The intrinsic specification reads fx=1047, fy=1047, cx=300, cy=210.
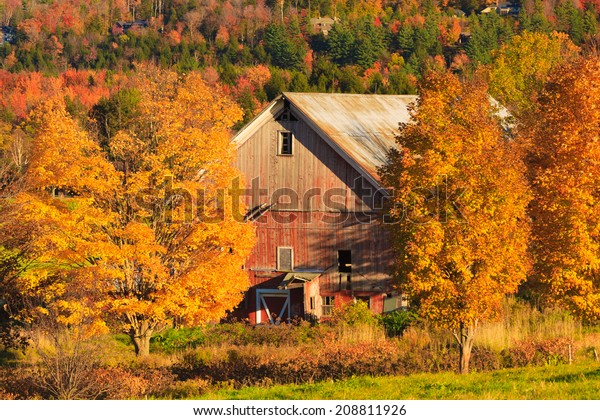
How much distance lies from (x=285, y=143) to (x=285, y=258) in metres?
4.92

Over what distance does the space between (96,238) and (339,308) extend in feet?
36.8

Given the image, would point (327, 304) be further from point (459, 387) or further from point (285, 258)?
point (459, 387)

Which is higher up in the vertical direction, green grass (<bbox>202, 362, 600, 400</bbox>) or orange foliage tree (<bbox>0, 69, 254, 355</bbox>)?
orange foliage tree (<bbox>0, 69, 254, 355</bbox>)

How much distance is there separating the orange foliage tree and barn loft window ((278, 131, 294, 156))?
8060 millimetres

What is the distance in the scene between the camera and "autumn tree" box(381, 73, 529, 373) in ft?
93.5

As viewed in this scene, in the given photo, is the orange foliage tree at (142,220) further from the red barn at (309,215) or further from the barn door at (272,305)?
the red barn at (309,215)

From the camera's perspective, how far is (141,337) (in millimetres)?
36188

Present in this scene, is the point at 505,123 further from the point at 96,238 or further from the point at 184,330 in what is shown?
the point at 96,238

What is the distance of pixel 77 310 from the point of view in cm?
3253

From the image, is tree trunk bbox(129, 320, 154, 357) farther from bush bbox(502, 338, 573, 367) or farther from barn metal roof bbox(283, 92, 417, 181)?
bush bbox(502, 338, 573, 367)

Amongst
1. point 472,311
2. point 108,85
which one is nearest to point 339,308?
point 472,311

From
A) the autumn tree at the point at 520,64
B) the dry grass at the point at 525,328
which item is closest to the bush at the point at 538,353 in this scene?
the dry grass at the point at 525,328

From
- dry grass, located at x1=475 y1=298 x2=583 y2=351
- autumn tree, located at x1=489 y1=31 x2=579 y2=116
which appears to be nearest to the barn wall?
dry grass, located at x1=475 y1=298 x2=583 y2=351

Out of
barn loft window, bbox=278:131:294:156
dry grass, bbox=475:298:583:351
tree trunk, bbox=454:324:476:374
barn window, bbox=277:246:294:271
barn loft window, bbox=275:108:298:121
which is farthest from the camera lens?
barn loft window, bbox=275:108:298:121
